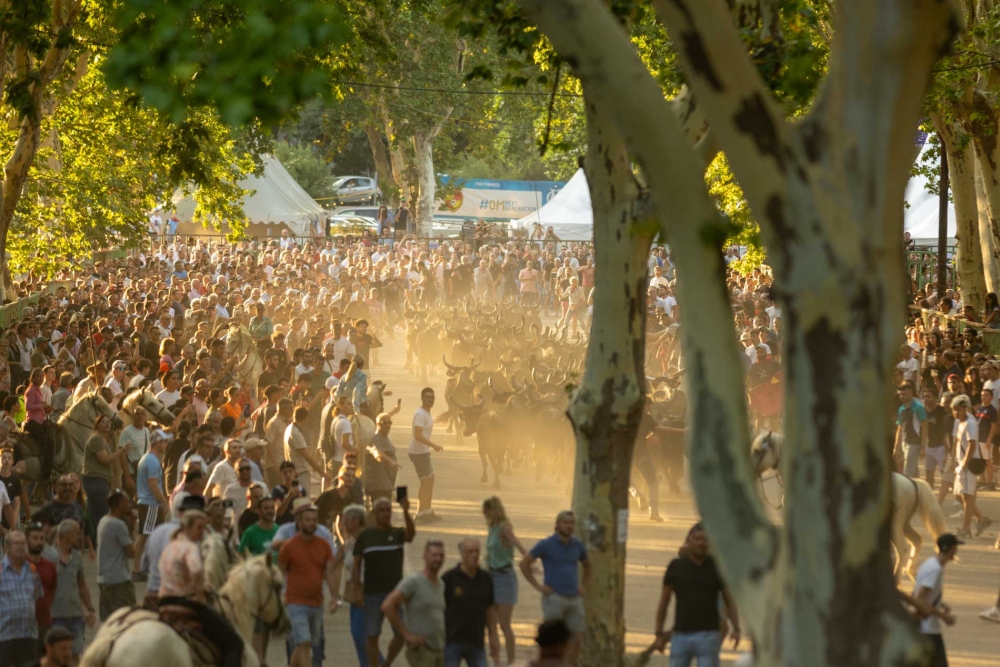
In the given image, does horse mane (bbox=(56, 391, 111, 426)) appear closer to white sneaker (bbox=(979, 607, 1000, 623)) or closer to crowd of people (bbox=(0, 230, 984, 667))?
crowd of people (bbox=(0, 230, 984, 667))

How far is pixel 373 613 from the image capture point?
1077cm

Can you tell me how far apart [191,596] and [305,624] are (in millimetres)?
2076

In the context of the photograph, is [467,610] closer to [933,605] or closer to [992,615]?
[933,605]

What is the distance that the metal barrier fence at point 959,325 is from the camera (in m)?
24.3

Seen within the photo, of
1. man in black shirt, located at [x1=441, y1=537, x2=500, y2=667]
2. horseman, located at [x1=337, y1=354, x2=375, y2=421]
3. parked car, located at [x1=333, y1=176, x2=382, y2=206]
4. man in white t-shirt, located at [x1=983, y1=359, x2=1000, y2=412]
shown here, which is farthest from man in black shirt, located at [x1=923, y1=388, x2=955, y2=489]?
parked car, located at [x1=333, y1=176, x2=382, y2=206]

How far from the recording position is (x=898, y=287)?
5.29 m

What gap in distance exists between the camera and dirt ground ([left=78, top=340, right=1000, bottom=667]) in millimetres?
12430

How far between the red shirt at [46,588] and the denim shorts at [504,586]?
10.7 feet

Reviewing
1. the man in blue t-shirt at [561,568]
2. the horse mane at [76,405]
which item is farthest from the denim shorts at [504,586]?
the horse mane at [76,405]

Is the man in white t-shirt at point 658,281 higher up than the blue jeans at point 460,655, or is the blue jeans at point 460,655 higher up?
the man in white t-shirt at point 658,281

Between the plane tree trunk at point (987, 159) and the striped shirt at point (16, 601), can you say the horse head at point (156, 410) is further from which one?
the plane tree trunk at point (987, 159)

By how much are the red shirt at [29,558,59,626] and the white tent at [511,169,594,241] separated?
134ft

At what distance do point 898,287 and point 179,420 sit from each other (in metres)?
11.4

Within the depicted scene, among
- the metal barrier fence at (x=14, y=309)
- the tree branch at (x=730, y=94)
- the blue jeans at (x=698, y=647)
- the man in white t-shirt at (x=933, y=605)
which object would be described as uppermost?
the metal barrier fence at (x=14, y=309)
